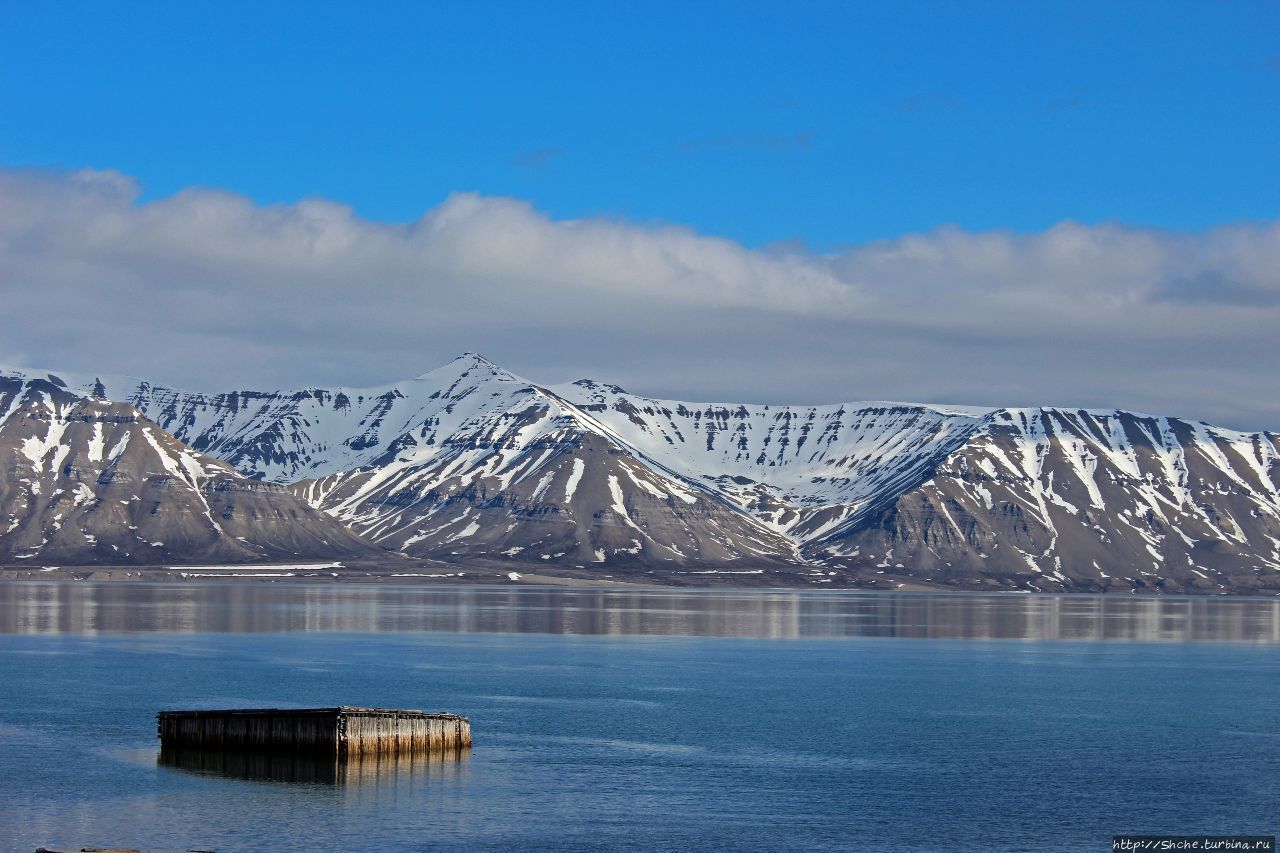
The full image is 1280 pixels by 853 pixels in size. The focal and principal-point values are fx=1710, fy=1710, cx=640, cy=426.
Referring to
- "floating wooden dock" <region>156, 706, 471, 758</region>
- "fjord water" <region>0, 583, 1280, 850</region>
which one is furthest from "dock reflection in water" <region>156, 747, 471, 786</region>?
"floating wooden dock" <region>156, 706, 471, 758</region>

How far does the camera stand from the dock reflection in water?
9344 cm

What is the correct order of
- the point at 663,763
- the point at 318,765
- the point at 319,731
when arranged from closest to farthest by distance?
the point at 318,765 < the point at 319,731 < the point at 663,763

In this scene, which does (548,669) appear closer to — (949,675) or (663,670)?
(663,670)

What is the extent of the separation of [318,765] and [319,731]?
95.7 inches

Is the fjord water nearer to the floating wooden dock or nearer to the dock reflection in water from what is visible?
the dock reflection in water

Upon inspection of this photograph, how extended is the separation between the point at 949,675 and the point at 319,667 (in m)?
61.3

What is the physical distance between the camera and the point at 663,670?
548 ft

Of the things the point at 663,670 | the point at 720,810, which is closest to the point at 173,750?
the point at 720,810

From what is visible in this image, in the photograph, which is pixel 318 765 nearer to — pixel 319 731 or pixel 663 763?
pixel 319 731

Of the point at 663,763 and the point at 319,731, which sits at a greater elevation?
the point at 319,731

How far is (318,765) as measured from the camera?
96.4 metres

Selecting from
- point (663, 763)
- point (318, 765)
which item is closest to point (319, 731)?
point (318, 765)

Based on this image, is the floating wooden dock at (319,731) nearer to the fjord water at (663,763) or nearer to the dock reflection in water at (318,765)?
the dock reflection in water at (318,765)

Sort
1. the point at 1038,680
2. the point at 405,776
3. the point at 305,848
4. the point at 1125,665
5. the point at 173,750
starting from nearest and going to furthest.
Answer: the point at 305,848
the point at 405,776
the point at 173,750
the point at 1038,680
the point at 1125,665
